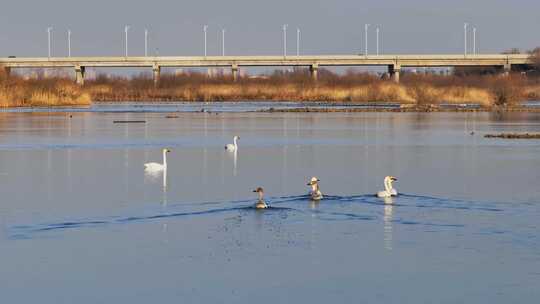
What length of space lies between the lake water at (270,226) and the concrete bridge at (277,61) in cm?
7698

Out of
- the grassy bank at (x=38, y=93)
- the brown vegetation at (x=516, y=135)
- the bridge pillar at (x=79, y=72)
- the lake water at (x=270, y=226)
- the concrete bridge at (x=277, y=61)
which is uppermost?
the concrete bridge at (x=277, y=61)

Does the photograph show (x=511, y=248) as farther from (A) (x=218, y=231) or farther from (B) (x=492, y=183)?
(B) (x=492, y=183)

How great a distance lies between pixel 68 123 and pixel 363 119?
11845 mm

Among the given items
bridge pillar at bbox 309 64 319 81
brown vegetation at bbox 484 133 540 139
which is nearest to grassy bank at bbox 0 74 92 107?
brown vegetation at bbox 484 133 540 139

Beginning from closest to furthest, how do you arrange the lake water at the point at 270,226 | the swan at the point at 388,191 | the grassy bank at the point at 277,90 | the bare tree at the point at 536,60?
the lake water at the point at 270,226, the swan at the point at 388,191, the grassy bank at the point at 277,90, the bare tree at the point at 536,60

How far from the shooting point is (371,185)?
17906 mm

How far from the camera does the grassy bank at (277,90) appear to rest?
59781 millimetres

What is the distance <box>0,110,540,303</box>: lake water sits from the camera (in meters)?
9.97

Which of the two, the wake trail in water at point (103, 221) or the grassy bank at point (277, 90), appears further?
the grassy bank at point (277, 90)

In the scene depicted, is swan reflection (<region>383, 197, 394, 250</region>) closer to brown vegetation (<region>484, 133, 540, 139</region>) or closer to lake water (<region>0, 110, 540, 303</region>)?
lake water (<region>0, 110, 540, 303</region>)

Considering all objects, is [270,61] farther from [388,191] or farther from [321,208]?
[321,208]

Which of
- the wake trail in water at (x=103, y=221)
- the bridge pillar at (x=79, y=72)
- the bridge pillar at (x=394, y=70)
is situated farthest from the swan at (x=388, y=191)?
the bridge pillar at (x=79, y=72)

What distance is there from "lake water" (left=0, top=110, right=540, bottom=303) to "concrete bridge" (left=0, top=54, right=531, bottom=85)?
7698 cm

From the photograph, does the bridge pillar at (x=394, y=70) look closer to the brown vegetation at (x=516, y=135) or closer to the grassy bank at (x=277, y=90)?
the grassy bank at (x=277, y=90)
